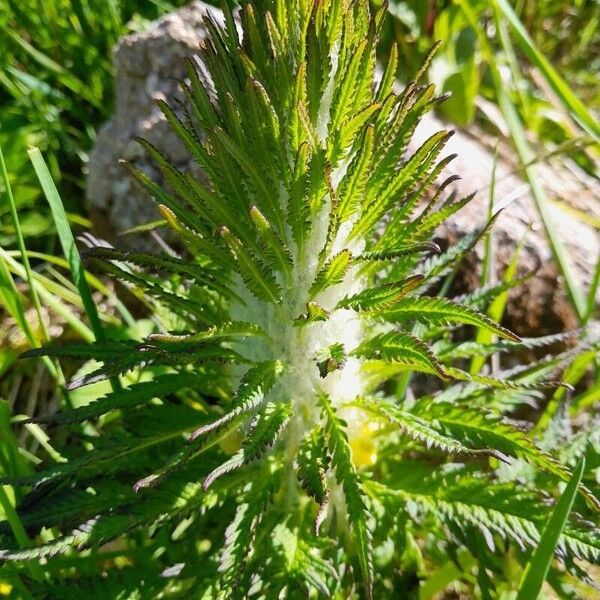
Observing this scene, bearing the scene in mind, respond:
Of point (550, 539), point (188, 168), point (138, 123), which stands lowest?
point (550, 539)

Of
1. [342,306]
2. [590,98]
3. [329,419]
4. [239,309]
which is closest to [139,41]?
[239,309]

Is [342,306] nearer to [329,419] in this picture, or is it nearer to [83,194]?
[329,419]

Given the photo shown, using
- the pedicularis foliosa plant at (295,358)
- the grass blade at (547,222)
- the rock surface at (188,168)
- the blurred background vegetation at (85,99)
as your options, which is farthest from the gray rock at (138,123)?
the grass blade at (547,222)

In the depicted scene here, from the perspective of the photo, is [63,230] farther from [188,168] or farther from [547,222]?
[547,222]

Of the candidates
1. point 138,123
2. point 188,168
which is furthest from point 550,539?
point 138,123

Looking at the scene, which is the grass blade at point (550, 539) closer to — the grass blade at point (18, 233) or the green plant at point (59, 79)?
the grass blade at point (18, 233)

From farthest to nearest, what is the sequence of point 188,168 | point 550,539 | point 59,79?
point 59,79
point 188,168
point 550,539
